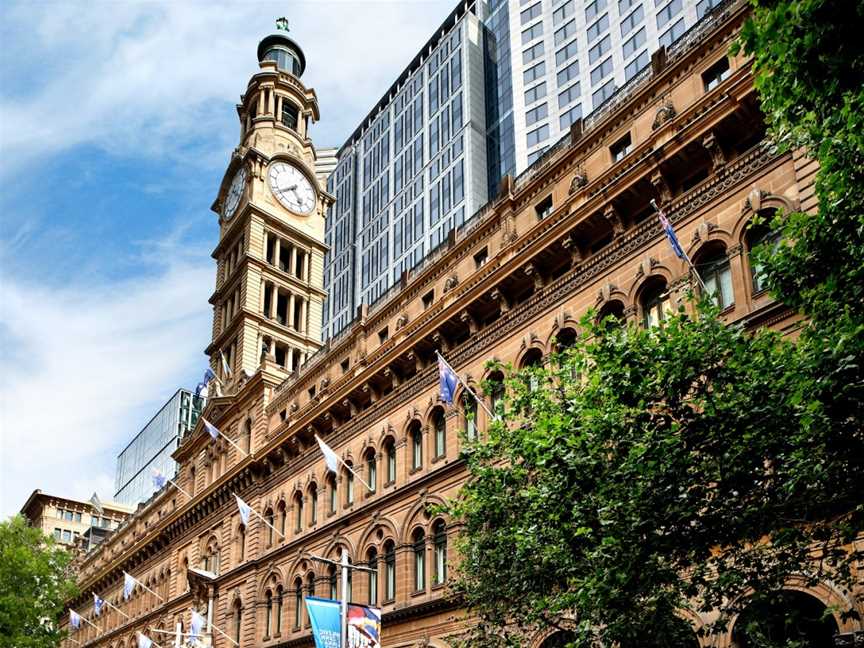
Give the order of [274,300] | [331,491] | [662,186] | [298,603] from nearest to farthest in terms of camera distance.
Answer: [662,186] → [331,491] → [298,603] → [274,300]

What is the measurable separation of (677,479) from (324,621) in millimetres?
14262

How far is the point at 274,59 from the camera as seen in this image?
277 ft

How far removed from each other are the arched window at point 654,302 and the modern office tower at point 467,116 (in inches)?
2312

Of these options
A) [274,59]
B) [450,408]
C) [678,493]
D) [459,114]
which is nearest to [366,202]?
[459,114]

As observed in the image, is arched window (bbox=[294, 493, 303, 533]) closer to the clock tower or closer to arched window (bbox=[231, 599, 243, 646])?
arched window (bbox=[231, 599, 243, 646])

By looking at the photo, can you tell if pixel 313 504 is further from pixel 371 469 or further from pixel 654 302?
pixel 654 302

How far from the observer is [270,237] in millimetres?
71875

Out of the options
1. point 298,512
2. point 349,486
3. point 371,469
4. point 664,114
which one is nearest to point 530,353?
point 664,114

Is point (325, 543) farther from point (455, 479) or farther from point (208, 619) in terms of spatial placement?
point (208, 619)

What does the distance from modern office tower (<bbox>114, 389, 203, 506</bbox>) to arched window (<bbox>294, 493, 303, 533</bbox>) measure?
67.1 metres

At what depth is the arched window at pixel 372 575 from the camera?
3975 cm

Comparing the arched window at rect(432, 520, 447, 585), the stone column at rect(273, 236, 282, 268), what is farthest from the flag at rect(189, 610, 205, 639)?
the stone column at rect(273, 236, 282, 268)

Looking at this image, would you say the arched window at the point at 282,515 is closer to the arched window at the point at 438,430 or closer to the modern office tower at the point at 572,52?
the arched window at the point at 438,430

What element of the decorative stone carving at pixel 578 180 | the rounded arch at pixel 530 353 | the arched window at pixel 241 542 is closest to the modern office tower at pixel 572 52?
the arched window at pixel 241 542
